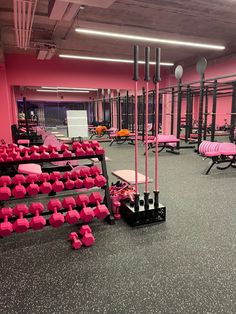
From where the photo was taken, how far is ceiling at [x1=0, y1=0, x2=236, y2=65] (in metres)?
4.48

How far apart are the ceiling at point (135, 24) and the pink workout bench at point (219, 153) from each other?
2.64 m

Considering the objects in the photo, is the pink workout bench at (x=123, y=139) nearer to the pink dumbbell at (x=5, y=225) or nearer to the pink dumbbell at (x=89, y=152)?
the pink dumbbell at (x=89, y=152)

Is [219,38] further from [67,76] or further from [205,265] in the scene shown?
[205,265]

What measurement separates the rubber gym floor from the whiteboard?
4.64 m

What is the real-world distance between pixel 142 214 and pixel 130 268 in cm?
67

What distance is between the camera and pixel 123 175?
117 inches

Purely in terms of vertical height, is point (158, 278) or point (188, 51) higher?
point (188, 51)

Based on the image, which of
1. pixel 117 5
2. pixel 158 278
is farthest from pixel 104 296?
pixel 117 5

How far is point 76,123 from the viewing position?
6617mm

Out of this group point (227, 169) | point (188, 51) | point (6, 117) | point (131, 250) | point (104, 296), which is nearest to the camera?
point (104, 296)

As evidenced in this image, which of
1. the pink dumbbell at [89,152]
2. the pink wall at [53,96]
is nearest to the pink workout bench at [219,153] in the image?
the pink dumbbell at [89,152]

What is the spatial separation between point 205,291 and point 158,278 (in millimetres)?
284

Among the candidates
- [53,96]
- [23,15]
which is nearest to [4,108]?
[23,15]

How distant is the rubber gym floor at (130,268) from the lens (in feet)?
4.25
